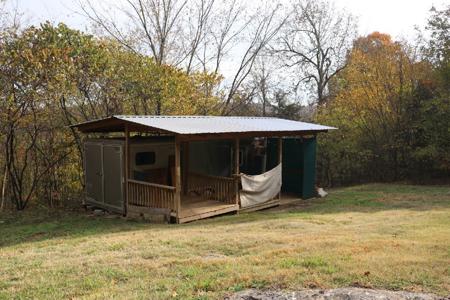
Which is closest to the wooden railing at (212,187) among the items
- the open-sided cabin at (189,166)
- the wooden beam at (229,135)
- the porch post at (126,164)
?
the open-sided cabin at (189,166)

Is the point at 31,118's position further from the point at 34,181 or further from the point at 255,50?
the point at 255,50

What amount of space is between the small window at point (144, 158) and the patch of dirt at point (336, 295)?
794 cm

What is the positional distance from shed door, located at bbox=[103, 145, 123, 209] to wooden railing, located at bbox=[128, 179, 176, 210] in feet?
1.27

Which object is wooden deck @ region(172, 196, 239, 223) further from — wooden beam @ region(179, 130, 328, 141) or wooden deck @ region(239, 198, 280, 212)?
wooden beam @ region(179, 130, 328, 141)

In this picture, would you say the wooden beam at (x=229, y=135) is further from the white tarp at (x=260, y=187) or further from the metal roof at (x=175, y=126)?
the white tarp at (x=260, y=187)

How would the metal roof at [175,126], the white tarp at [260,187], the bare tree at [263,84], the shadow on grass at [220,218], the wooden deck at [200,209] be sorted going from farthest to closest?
the bare tree at [263,84] < the white tarp at [260,187] < the wooden deck at [200,209] < the metal roof at [175,126] < the shadow on grass at [220,218]

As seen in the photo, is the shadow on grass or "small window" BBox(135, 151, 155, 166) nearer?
the shadow on grass

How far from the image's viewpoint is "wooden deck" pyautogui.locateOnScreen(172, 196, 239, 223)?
34.0 ft

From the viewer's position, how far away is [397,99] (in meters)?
18.0

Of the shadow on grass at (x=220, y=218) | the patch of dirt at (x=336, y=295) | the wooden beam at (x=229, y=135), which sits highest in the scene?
the wooden beam at (x=229, y=135)

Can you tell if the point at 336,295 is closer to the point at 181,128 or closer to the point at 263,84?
the point at 181,128

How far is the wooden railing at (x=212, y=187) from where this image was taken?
1158 cm

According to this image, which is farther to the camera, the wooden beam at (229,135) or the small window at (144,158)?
the small window at (144,158)

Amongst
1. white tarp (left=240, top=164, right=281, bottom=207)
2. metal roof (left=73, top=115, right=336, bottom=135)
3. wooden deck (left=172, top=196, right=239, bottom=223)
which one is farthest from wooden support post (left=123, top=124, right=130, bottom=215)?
white tarp (left=240, top=164, right=281, bottom=207)
